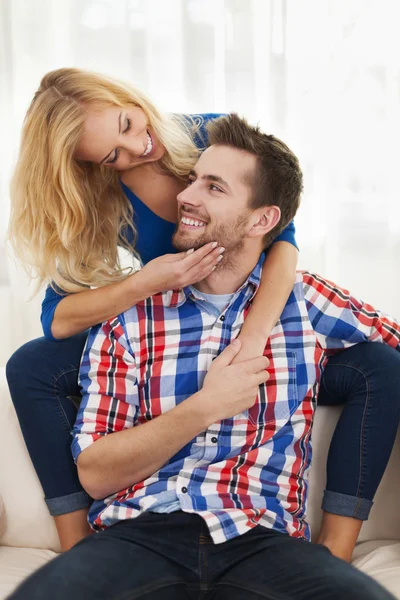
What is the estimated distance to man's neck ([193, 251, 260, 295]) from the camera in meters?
1.53

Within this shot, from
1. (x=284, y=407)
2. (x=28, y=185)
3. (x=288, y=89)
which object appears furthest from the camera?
(x=288, y=89)

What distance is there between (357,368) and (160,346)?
42cm

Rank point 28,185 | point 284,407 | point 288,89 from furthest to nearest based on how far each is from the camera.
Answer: point 288,89 → point 28,185 → point 284,407

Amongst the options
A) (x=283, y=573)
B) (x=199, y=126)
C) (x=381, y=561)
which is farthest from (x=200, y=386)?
(x=199, y=126)

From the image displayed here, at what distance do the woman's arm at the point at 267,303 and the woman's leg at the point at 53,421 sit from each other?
413mm

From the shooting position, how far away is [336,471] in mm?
1485

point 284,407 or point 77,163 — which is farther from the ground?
point 77,163

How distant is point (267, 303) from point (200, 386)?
0.71ft

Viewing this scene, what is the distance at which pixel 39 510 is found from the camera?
5.34ft

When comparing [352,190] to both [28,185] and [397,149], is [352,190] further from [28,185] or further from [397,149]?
[28,185]

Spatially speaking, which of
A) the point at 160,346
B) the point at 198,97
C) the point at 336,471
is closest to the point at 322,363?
the point at 336,471

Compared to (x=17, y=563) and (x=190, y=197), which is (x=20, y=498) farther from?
(x=190, y=197)

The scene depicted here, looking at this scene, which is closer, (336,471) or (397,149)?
(336,471)

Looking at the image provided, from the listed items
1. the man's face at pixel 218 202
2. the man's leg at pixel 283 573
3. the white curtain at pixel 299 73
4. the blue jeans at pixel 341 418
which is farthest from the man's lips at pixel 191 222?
the white curtain at pixel 299 73
